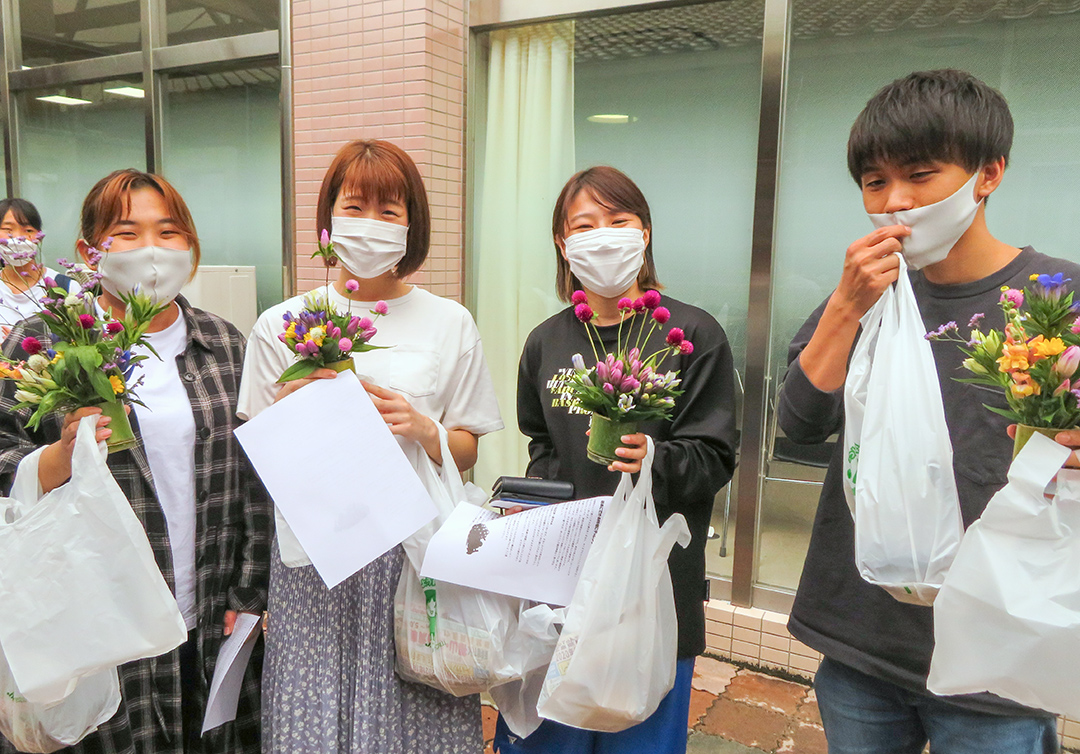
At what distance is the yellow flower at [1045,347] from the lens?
1160 mm

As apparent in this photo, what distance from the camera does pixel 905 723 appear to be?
5.24ft

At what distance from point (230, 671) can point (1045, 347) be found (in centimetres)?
196

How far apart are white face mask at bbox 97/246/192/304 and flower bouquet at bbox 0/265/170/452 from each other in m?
0.29

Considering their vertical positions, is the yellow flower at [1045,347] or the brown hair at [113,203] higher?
the brown hair at [113,203]

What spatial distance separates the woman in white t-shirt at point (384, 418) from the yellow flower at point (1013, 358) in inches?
47.9

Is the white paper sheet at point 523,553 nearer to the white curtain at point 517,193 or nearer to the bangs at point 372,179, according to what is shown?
the bangs at point 372,179

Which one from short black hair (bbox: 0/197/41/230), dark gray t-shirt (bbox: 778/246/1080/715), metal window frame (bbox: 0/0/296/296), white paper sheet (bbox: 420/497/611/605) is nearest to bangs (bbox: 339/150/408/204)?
white paper sheet (bbox: 420/497/611/605)

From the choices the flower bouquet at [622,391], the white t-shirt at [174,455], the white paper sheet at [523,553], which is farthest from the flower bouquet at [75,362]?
the flower bouquet at [622,391]

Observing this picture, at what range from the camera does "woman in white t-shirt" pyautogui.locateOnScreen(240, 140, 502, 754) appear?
1865 mm

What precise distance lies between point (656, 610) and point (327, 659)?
818 mm

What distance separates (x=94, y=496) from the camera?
158cm

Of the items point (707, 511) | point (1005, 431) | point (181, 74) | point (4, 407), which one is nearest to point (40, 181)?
point (181, 74)

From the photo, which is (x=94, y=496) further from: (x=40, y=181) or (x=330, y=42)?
(x=40, y=181)

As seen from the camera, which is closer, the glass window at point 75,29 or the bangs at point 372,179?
the bangs at point 372,179
